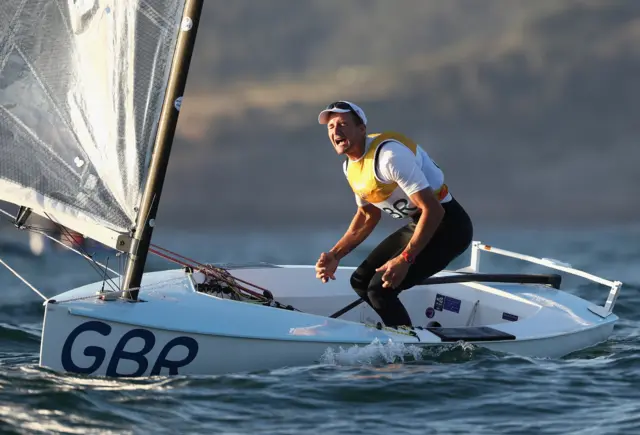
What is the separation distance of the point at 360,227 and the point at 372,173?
684 mm

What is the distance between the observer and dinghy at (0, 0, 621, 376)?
5930 mm

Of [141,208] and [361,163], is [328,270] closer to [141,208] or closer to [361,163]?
[361,163]

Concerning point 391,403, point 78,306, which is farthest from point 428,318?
point 78,306

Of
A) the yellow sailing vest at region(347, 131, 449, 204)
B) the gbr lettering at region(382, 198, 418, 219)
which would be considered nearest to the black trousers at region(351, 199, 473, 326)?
the gbr lettering at region(382, 198, 418, 219)

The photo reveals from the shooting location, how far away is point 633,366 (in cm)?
695

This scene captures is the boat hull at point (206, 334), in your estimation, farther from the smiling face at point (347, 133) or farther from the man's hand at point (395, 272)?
the smiling face at point (347, 133)

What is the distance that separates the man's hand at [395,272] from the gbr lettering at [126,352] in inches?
50.0

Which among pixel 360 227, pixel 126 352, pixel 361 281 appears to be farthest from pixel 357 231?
pixel 126 352

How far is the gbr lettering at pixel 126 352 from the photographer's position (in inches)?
231

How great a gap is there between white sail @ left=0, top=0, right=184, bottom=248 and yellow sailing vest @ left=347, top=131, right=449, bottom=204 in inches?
53.6

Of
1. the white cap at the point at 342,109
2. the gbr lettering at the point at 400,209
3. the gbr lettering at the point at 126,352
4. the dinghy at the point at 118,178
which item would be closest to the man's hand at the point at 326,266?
the gbr lettering at the point at 400,209

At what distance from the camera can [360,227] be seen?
23.5 feet

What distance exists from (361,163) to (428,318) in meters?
2.11

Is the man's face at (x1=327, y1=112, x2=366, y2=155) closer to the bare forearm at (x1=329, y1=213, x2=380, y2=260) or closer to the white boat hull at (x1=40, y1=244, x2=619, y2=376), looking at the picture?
the bare forearm at (x1=329, y1=213, x2=380, y2=260)
